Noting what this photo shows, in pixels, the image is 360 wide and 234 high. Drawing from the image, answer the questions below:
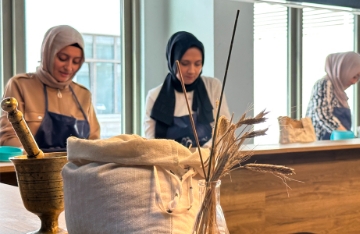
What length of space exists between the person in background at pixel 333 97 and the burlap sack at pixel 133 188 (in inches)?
162

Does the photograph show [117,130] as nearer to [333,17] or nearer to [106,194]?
[333,17]

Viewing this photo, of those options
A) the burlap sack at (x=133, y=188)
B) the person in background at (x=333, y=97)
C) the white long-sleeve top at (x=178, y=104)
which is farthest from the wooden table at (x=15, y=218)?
the person in background at (x=333, y=97)

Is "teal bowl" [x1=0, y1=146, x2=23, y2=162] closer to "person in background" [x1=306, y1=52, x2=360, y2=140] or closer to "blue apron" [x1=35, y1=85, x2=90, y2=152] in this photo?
"blue apron" [x1=35, y1=85, x2=90, y2=152]

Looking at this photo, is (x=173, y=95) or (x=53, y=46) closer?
(x=53, y=46)

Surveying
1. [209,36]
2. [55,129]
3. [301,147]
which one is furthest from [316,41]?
[55,129]

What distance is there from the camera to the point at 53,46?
10.4ft

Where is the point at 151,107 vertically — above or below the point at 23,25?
below

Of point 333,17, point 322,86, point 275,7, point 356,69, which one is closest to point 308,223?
point 322,86

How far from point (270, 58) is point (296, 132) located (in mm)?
2821

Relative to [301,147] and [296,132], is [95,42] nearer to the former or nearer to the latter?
[296,132]

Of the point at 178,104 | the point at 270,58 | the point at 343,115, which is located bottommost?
the point at 343,115

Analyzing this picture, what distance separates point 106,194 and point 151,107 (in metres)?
2.91

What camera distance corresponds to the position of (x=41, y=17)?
485 centimetres

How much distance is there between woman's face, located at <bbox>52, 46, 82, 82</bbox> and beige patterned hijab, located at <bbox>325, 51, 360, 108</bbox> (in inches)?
118
